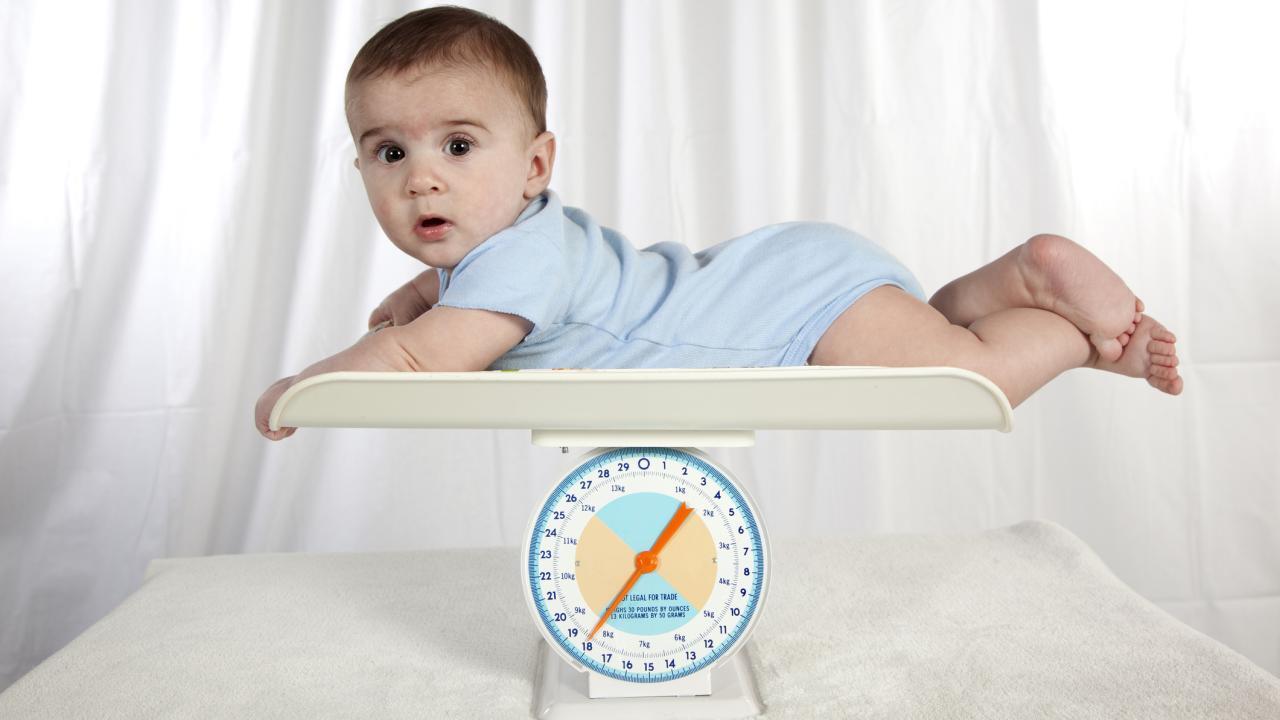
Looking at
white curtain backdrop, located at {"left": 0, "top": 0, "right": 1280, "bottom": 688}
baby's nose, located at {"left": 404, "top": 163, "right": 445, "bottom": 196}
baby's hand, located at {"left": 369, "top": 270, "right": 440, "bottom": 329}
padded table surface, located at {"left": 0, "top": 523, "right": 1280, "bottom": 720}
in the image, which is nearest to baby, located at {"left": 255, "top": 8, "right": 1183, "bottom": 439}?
baby's nose, located at {"left": 404, "top": 163, "right": 445, "bottom": 196}

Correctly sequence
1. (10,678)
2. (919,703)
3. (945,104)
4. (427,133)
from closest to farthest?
1. (919,703)
2. (427,133)
3. (10,678)
4. (945,104)

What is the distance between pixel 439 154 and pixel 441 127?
0.09 ft

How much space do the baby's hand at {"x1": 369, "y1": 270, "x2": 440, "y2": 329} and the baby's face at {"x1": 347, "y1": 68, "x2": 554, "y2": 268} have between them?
0.21m

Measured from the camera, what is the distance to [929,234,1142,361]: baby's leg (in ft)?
4.12

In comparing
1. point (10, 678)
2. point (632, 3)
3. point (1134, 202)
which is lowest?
point (10, 678)

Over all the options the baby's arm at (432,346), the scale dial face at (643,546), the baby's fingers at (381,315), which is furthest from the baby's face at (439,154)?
the scale dial face at (643,546)

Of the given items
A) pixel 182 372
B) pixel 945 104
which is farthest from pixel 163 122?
pixel 945 104

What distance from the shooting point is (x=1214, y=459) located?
7.30ft

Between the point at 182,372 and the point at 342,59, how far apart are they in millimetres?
638

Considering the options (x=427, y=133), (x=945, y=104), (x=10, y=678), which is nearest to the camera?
(x=427, y=133)

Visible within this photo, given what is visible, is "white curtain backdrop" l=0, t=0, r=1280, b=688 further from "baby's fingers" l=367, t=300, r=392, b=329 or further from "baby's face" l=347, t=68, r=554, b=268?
"baby's face" l=347, t=68, r=554, b=268

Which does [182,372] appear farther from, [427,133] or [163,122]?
[427,133]

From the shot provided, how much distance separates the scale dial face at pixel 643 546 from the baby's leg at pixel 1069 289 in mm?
460

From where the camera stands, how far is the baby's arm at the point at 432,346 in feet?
3.82
